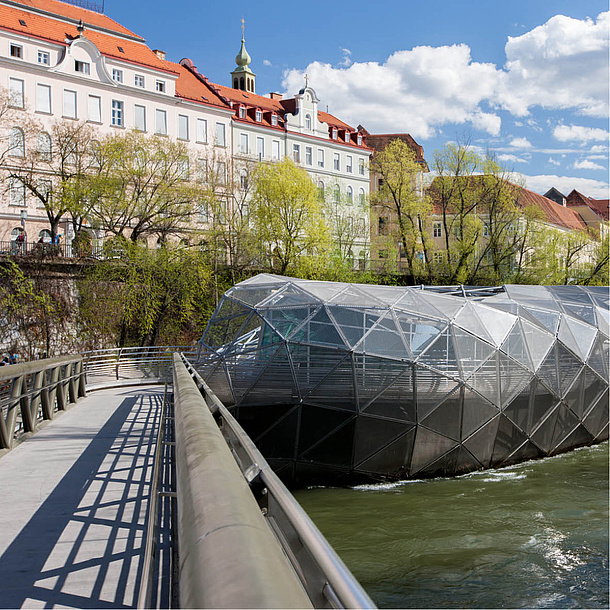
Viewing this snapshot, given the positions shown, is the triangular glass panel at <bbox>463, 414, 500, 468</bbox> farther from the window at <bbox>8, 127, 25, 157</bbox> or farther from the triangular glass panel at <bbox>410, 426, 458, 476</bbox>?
the window at <bbox>8, 127, 25, 157</bbox>

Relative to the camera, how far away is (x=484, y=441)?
60.7 ft

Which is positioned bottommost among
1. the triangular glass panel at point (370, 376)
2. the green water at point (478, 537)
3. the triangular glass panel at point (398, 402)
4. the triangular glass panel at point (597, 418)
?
the green water at point (478, 537)

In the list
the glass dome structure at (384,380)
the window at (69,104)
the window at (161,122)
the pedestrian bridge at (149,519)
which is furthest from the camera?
the window at (161,122)

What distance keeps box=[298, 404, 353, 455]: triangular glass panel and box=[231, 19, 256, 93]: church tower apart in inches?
2612

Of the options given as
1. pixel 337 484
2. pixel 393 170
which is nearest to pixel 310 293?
pixel 337 484

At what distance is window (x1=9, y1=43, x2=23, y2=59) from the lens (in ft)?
143

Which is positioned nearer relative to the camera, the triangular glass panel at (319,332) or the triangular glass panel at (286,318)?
the triangular glass panel at (319,332)

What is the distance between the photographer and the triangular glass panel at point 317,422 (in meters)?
17.0

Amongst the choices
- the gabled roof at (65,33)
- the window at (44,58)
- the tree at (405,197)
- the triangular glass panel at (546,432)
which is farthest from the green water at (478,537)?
the gabled roof at (65,33)

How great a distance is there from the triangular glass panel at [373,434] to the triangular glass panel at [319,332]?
1.96 m

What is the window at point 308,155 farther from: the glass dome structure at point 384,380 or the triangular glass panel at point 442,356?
the triangular glass panel at point 442,356

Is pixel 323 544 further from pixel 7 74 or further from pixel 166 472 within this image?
pixel 7 74

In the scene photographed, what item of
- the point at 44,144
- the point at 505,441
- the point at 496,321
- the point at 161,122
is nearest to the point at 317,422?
the point at 505,441

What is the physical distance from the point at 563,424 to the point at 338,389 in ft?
26.4
